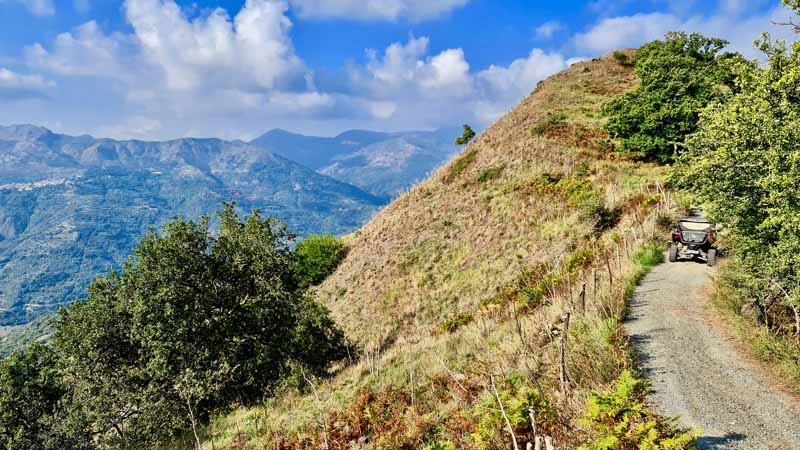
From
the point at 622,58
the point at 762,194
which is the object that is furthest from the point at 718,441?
the point at 622,58

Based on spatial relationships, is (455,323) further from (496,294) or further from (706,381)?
(706,381)

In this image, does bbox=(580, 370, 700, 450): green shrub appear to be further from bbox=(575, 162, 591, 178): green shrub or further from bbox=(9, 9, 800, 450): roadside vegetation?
bbox=(575, 162, 591, 178): green shrub

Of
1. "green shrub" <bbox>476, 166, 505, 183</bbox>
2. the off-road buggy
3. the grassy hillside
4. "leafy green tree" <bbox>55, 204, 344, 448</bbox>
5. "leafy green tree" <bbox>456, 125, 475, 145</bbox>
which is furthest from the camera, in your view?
"leafy green tree" <bbox>456, 125, 475, 145</bbox>

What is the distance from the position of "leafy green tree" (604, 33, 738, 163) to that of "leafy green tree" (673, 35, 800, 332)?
69.2ft

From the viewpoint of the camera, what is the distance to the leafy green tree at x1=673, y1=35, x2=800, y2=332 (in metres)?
8.55

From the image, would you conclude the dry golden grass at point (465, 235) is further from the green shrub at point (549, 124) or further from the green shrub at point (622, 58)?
the green shrub at point (622, 58)

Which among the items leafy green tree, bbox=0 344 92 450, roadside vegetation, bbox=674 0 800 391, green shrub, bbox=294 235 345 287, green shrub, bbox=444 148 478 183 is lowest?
leafy green tree, bbox=0 344 92 450

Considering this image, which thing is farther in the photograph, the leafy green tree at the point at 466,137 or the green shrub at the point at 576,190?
the leafy green tree at the point at 466,137

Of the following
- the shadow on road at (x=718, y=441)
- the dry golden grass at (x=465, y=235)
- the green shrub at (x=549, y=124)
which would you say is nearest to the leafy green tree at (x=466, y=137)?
the dry golden grass at (x=465, y=235)

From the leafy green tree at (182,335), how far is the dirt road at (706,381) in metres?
14.5

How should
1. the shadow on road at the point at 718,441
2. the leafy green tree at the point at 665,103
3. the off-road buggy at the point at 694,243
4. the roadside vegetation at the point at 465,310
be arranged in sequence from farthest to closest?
the leafy green tree at the point at 665,103 < the off-road buggy at the point at 694,243 < the roadside vegetation at the point at 465,310 < the shadow on road at the point at 718,441

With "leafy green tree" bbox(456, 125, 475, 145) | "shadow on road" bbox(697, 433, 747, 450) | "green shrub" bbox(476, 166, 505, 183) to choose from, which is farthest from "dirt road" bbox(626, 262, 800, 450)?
"leafy green tree" bbox(456, 125, 475, 145)

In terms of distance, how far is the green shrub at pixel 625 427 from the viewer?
5.24 meters

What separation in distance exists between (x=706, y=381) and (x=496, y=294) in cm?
1602
